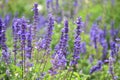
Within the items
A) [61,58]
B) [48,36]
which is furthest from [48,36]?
[61,58]

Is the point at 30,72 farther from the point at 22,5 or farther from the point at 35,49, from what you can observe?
the point at 22,5

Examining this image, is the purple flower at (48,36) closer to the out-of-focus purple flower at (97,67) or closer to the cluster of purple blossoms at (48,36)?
the cluster of purple blossoms at (48,36)

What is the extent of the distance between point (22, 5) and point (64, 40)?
21.4ft

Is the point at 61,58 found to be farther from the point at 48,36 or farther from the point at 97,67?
the point at 97,67

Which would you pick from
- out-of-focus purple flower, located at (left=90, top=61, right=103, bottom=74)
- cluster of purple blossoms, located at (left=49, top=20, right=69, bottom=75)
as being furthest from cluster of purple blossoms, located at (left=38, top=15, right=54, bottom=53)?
out-of-focus purple flower, located at (left=90, top=61, right=103, bottom=74)

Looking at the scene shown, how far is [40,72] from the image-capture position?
3.73 m

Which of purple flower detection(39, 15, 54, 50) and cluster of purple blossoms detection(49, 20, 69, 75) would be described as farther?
purple flower detection(39, 15, 54, 50)

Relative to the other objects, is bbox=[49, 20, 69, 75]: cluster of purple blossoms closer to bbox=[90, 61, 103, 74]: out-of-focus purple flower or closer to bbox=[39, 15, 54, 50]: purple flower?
bbox=[39, 15, 54, 50]: purple flower

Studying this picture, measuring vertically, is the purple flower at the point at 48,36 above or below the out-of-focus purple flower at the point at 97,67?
above

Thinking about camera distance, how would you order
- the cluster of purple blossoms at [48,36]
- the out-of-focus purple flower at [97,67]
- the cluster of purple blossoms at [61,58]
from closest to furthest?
the cluster of purple blossoms at [61,58] < the cluster of purple blossoms at [48,36] < the out-of-focus purple flower at [97,67]

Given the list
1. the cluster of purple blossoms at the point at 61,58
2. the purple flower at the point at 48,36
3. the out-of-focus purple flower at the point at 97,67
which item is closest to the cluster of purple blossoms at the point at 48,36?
the purple flower at the point at 48,36

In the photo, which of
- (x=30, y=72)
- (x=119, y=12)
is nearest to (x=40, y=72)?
(x=30, y=72)

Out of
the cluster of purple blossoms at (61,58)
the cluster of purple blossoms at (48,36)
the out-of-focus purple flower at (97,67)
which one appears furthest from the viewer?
the out-of-focus purple flower at (97,67)

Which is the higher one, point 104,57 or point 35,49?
point 35,49
